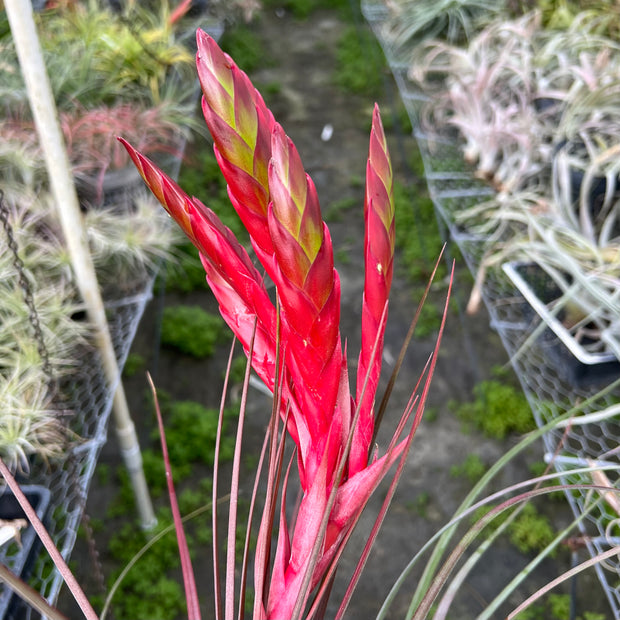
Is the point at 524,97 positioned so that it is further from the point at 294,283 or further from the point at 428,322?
the point at 294,283

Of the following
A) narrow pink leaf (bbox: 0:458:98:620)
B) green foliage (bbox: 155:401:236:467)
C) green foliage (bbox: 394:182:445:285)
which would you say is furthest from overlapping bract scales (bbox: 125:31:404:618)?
green foliage (bbox: 394:182:445:285)

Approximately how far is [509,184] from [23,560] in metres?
1.30

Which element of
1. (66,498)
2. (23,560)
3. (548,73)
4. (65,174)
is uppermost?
(65,174)

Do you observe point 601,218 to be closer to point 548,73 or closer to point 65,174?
point 548,73

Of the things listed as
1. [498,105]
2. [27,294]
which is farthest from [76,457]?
[498,105]

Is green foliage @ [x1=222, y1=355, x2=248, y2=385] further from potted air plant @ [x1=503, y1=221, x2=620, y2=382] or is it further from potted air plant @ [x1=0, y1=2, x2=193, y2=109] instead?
potted air plant @ [x1=503, y1=221, x2=620, y2=382]

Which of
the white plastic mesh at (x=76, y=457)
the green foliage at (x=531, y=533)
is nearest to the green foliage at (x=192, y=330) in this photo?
the white plastic mesh at (x=76, y=457)

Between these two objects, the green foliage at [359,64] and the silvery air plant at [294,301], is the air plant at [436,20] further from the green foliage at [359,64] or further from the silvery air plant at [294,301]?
the silvery air plant at [294,301]

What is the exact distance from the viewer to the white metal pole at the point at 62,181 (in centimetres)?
75

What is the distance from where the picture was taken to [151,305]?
75.8 inches

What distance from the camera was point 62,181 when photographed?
0.85 meters

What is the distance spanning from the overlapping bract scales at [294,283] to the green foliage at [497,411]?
3.96ft

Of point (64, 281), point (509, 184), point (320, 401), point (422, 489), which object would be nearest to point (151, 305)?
point (64, 281)

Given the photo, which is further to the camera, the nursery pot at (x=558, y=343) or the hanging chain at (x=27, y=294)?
the nursery pot at (x=558, y=343)
